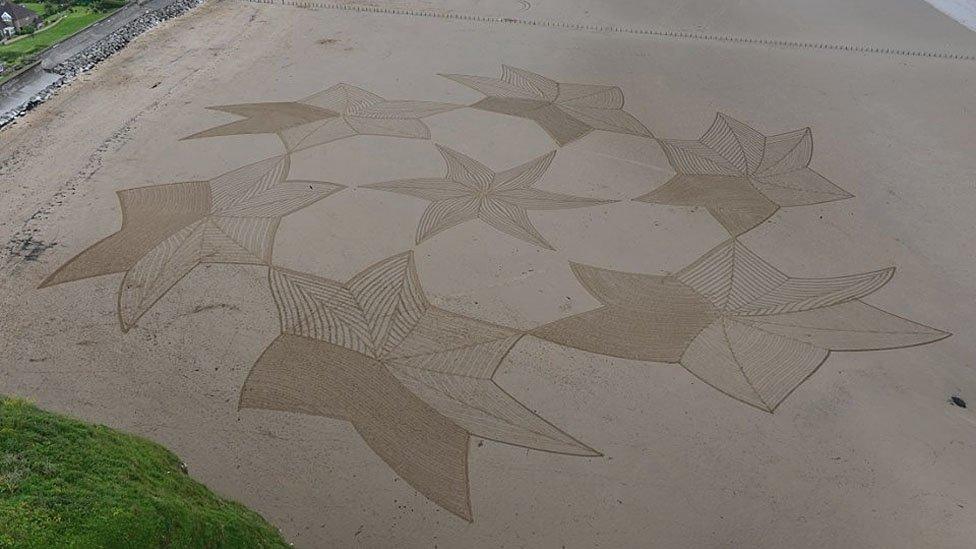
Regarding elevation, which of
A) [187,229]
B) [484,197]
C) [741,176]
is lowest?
[741,176]

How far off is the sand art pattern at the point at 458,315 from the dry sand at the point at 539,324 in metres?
0.08

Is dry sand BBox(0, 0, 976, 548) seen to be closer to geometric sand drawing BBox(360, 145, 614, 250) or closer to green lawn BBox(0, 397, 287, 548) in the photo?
geometric sand drawing BBox(360, 145, 614, 250)

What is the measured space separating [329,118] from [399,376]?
34.9ft

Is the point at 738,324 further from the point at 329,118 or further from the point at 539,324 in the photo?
the point at 329,118

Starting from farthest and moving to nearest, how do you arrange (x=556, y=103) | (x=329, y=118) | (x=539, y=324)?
(x=556, y=103) → (x=329, y=118) → (x=539, y=324)

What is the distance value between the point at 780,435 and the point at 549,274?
5.62 meters

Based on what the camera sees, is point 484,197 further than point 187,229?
Yes

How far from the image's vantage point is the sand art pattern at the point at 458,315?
12.7m

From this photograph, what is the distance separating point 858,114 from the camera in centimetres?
2228

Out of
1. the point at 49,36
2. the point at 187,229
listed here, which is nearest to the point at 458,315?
the point at 187,229

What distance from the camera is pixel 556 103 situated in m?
22.4

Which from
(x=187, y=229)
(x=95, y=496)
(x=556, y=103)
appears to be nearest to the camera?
(x=95, y=496)

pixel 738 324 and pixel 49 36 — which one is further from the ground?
pixel 49 36

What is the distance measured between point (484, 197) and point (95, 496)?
12013mm
